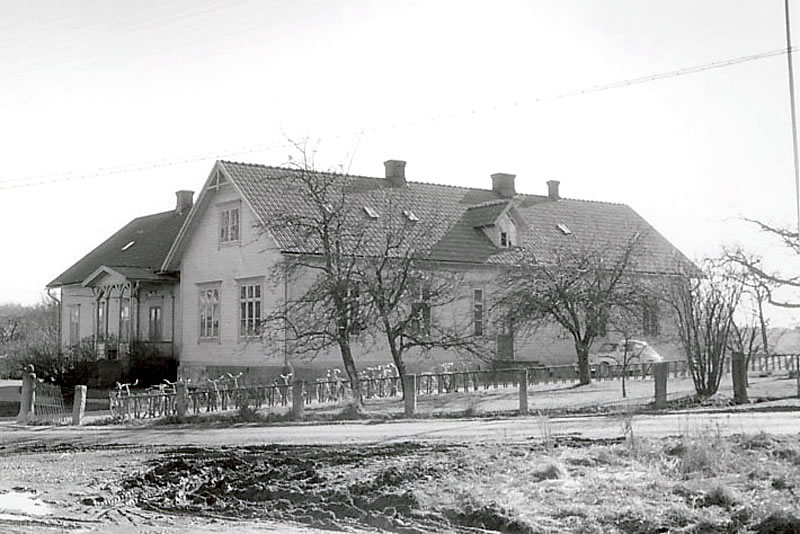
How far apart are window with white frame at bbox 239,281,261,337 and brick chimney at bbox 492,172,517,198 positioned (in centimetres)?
1396

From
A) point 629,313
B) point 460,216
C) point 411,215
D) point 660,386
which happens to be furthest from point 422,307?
point 460,216

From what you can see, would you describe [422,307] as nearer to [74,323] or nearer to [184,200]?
[184,200]

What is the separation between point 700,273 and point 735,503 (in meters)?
18.3

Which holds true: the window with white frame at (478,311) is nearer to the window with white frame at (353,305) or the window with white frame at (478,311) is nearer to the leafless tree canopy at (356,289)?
the leafless tree canopy at (356,289)

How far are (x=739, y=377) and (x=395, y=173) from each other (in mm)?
21679

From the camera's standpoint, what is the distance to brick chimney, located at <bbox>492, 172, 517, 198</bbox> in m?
46.9

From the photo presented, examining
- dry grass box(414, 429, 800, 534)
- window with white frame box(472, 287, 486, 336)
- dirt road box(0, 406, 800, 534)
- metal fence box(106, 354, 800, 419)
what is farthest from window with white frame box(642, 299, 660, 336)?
dry grass box(414, 429, 800, 534)

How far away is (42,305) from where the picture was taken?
286 ft

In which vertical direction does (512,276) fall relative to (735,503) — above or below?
above

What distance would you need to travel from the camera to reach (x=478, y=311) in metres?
39.7

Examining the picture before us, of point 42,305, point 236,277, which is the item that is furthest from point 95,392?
point 42,305

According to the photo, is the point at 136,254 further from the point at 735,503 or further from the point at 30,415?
the point at 735,503

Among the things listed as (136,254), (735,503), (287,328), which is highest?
(136,254)

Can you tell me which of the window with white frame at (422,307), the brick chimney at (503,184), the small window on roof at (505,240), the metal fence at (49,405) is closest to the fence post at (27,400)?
the metal fence at (49,405)
